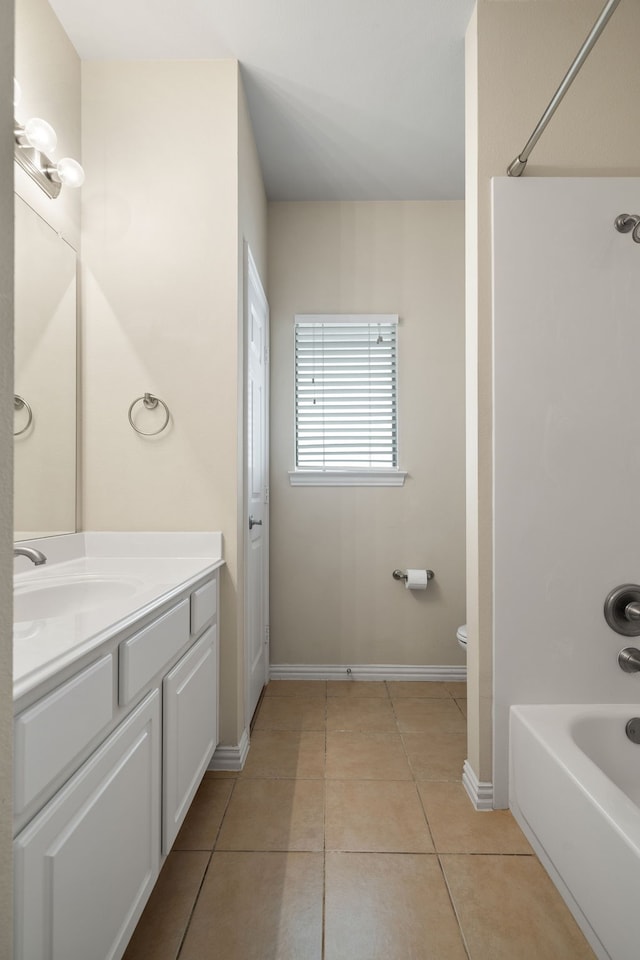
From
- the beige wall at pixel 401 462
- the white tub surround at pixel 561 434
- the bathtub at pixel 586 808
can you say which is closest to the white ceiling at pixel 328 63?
the beige wall at pixel 401 462

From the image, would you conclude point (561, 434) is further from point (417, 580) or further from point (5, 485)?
point (5, 485)

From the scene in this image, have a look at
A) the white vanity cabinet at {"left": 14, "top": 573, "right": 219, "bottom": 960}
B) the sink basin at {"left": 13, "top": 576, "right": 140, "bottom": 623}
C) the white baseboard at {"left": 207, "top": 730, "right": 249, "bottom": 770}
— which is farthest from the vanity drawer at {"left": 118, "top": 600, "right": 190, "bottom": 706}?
the white baseboard at {"left": 207, "top": 730, "right": 249, "bottom": 770}

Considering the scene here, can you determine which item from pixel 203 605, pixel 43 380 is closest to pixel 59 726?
pixel 203 605

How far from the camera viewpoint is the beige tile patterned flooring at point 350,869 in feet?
4.34

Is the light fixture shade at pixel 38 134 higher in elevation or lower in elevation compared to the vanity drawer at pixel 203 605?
higher

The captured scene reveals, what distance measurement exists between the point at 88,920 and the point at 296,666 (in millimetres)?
2220

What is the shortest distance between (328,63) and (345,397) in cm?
156

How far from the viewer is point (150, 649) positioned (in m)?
1.30

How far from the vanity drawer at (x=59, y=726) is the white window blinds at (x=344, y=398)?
222 centimetres

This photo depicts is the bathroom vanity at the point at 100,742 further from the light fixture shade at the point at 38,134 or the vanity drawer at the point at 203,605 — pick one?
the light fixture shade at the point at 38,134

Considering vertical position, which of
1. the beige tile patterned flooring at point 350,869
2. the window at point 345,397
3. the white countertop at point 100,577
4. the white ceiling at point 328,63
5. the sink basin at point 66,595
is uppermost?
the white ceiling at point 328,63

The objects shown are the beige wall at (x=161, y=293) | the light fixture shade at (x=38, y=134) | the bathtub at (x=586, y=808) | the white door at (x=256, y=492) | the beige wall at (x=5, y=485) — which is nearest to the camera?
the beige wall at (x=5, y=485)

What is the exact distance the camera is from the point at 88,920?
96 centimetres

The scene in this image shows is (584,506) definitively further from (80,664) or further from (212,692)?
(80,664)
